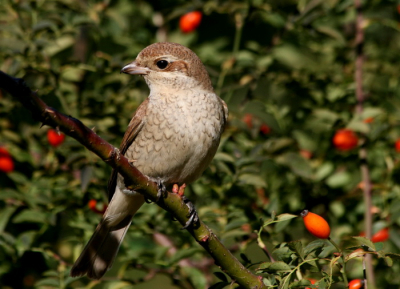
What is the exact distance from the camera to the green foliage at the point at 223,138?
3191 millimetres

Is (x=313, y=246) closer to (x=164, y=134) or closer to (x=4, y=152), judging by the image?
(x=164, y=134)

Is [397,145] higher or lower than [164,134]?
higher

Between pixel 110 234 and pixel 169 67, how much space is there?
1051 millimetres

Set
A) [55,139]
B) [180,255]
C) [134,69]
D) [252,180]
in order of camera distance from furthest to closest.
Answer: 1. [55,139]
2. [134,69]
3. [252,180]
4. [180,255]

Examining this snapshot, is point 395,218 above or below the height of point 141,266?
above

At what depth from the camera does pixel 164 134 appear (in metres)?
3.22

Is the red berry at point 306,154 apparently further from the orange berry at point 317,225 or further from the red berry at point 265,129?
the orange berry at point 317,225

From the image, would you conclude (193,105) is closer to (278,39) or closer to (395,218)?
(278,39)

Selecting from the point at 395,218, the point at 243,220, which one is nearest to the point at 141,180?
the point at 243,220

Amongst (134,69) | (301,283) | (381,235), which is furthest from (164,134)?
(301,283)

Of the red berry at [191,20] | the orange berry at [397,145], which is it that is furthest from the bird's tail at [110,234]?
the orange berry at [397,145]

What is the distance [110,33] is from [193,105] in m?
1.20

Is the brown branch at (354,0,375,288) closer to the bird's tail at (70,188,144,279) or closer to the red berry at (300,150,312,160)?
the red berry at (300,150,312,160)

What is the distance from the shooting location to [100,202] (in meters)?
3.32
